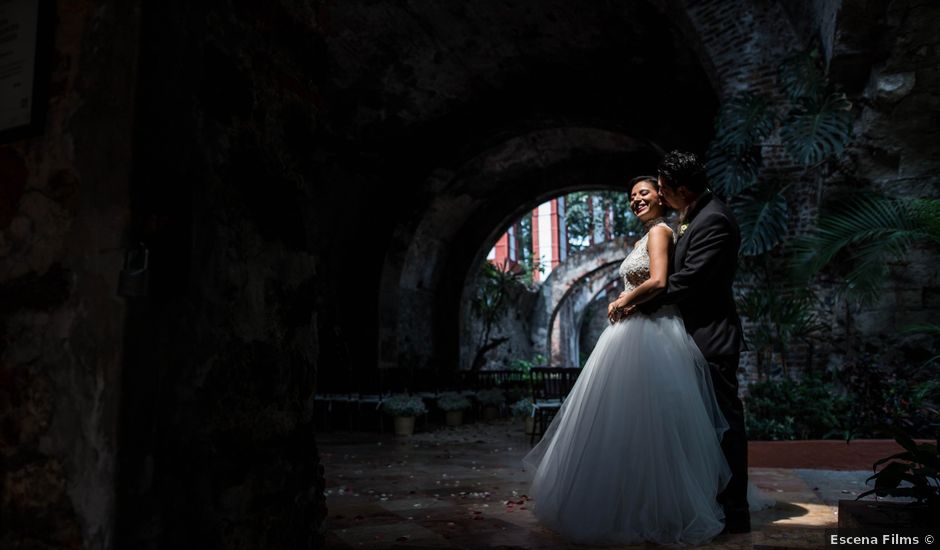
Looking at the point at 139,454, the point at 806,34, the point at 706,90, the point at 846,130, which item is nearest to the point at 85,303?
the point at 139,454

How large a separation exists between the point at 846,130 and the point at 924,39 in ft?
2.71

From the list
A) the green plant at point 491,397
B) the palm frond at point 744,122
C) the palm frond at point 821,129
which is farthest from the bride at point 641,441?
the green plant at point 491,397

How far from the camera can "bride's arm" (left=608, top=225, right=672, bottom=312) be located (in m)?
3.12

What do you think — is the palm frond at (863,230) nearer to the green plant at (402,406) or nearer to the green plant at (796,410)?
the green plant at (796,410)

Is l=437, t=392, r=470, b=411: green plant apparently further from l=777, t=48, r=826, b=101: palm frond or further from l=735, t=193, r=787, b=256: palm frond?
l=777, t=48, r=826, b=101: palm frond

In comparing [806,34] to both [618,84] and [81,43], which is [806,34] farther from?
[81,43]

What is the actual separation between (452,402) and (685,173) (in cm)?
723

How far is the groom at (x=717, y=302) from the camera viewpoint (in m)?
2.93

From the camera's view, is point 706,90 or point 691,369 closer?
point 691,369

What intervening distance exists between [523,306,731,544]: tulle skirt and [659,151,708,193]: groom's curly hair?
1.91 ft

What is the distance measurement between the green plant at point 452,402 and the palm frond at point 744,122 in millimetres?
5321

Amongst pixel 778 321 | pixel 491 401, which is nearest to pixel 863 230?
pixel 778 321

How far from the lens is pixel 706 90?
326 inches

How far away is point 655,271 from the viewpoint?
10.3 feet
